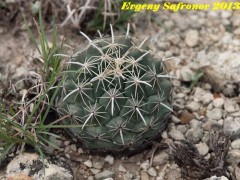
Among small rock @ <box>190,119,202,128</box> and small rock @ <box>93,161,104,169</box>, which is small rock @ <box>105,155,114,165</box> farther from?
small rock @ <box>190,119,202,128</box>

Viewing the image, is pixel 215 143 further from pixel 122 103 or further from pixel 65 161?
pixel 65 161

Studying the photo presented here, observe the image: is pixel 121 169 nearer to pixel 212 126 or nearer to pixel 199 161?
pixel 199 161

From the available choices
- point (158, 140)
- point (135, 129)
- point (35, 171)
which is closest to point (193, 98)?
point (158, 140)

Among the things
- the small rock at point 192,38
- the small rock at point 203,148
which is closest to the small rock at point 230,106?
the small rock at point 203,148

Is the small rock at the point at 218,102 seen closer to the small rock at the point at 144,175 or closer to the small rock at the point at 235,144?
the small rock at the point at 235,144

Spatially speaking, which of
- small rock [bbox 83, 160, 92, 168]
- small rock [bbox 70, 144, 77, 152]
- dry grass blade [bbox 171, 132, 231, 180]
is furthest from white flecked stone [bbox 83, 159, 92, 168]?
dry grass blade [bbox 171, 132, 231, 180]

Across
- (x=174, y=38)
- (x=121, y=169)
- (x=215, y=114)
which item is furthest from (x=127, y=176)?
(x=174, y=38)
